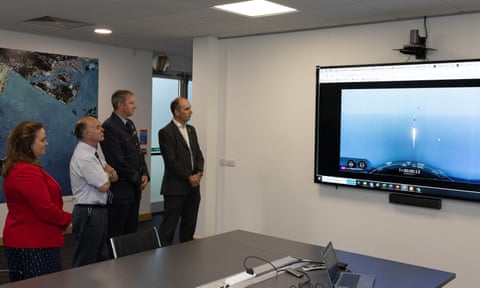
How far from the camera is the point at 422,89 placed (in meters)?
4.48

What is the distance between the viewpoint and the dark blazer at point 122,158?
181 inches

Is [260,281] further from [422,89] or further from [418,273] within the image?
[422,89]

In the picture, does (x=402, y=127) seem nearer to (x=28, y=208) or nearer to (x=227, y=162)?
(x=227, y=162)

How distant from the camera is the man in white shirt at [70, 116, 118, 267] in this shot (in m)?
3.88

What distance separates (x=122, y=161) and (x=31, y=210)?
4.59ft

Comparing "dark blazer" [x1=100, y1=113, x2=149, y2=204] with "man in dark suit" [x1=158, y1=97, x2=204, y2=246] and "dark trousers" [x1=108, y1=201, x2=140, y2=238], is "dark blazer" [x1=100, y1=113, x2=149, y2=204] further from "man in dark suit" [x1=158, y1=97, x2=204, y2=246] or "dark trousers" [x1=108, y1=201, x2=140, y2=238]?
"man in dark suit" [x1=158, y1=97, x2=204, y2=246]

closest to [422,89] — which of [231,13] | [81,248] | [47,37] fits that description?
[231,13]

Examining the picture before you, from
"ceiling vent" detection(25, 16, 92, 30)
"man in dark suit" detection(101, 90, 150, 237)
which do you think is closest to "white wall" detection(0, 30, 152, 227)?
"ceiling vent" detection(25, 16, 92, 30)

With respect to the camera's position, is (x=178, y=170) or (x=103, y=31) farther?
(x=103, y=31)

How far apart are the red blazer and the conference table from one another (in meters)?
0.65

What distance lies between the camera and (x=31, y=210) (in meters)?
3.22

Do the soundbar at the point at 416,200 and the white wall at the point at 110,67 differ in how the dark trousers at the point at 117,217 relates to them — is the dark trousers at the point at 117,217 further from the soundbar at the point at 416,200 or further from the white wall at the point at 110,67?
the soundbar at the point at 416,200

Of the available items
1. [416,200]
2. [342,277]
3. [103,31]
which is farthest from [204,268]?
[103,31]

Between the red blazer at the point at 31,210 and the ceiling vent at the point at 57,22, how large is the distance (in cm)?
244
